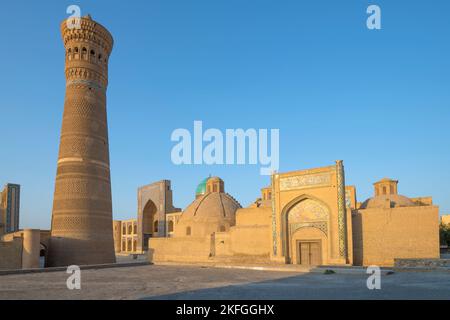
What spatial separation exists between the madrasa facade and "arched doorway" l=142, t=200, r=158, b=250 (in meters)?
17.7

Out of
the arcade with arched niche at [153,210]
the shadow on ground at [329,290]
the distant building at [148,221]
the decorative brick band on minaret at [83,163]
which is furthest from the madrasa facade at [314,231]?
the arcade with arched niche at [153,210]

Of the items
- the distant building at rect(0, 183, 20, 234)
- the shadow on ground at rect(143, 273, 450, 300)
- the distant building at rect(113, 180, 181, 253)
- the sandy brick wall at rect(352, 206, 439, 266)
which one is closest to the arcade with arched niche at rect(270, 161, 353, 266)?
the sandy brick wall at rect(352, 206, 439, 266)

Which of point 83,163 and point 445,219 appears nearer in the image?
point 83,163

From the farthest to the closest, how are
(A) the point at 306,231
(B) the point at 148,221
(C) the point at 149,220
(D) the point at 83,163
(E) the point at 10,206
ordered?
1. (C) the point at 149,220
2. (B) the point at 148,221
3. (E) the point at 10,206
4. (D) the point at 83,163
5. (A) the point at 306,231

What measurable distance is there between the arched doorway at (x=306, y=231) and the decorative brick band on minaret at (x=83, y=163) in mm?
11506

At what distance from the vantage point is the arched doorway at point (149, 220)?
1927 inches

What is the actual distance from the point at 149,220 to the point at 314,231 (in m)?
30.6

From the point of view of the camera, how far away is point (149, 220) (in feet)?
163

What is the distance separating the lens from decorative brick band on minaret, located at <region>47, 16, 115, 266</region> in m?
25.5

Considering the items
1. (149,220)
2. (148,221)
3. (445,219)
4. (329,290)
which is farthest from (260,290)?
(445,219)

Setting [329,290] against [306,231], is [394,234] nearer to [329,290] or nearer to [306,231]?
[306,231]
